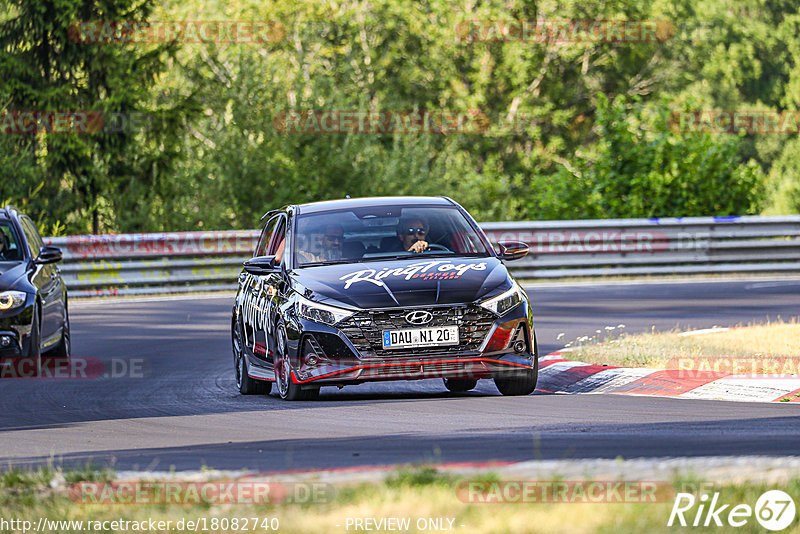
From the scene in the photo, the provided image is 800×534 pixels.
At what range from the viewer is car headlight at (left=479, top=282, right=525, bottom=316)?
10109mm

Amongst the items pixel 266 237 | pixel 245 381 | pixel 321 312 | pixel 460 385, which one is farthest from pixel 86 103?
pixel 321 312

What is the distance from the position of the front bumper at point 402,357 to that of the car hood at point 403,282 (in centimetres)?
25

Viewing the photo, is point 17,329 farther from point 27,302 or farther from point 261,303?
point 261,303

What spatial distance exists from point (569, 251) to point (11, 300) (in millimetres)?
13856

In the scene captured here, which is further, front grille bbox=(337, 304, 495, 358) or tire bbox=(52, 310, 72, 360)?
tire bbox=(52, 310, 72, 360)

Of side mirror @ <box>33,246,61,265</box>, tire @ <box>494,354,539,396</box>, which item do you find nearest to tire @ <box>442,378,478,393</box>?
tire @ <box>494,354,539,396</box>

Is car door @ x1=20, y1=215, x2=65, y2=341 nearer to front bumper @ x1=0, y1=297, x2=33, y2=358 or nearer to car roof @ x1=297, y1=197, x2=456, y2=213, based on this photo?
front bumper @ x1=0, y1=297, x2=33, y2=358

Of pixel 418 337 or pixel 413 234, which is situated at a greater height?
pixel 413 234

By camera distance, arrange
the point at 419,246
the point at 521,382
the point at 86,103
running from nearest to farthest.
Result: 1. the point at 521,382
2. the point at 419,246
3. the point at 86,103

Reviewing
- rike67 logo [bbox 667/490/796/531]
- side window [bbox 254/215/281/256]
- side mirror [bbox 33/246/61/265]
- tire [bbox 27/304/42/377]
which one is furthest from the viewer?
side mirror [bbox 33/246/61/265]

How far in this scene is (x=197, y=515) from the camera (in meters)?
5.34

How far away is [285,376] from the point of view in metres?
10.5

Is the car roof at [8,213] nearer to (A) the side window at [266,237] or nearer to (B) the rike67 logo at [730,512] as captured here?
(A) the side window at [266,237]

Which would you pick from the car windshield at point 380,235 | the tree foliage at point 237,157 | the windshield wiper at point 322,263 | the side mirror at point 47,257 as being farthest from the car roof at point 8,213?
the tree foliage at point 237,157
